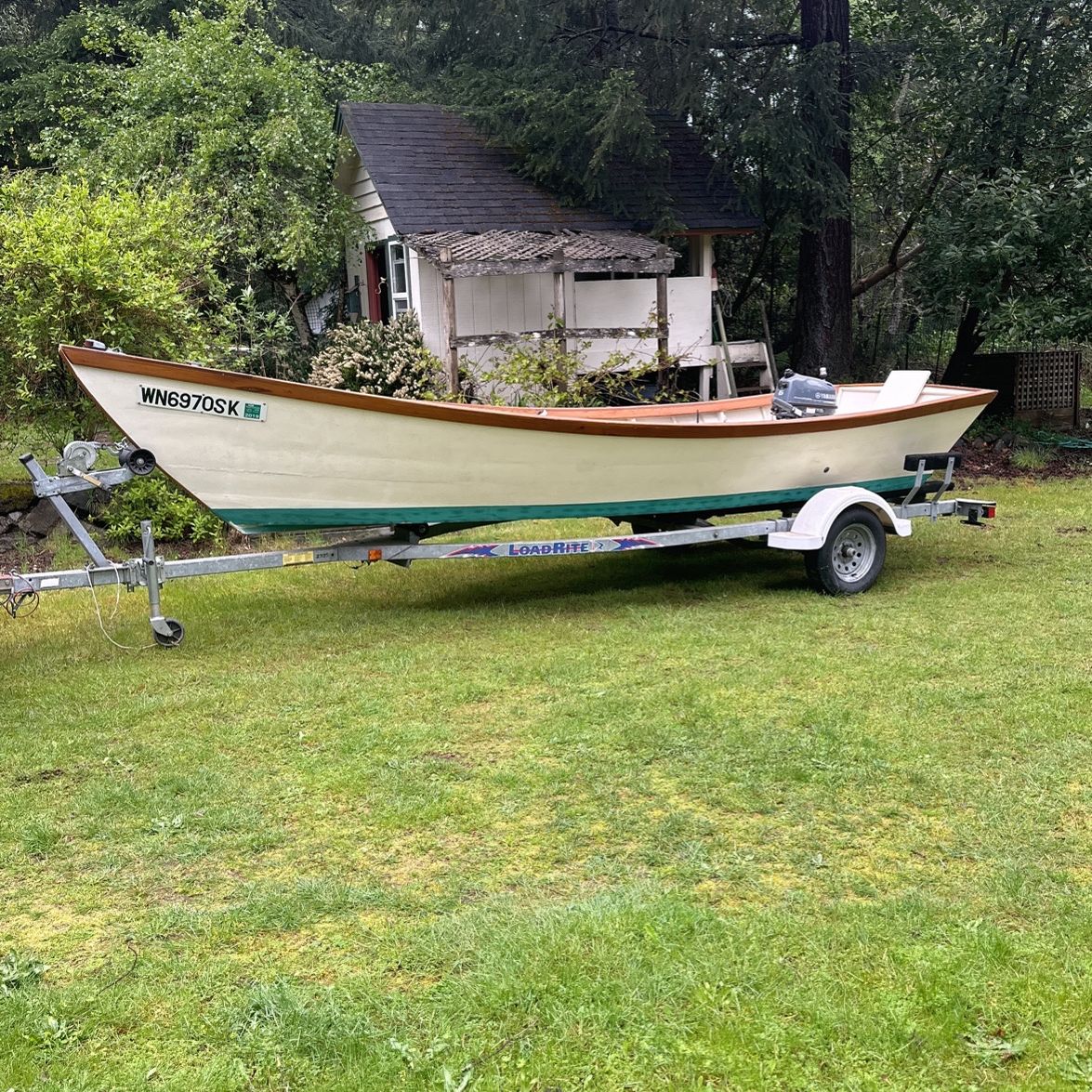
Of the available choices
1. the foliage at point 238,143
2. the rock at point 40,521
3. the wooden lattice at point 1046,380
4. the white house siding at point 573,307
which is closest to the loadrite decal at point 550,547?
the rock at point 40,521

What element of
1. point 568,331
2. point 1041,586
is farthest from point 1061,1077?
point 568,331

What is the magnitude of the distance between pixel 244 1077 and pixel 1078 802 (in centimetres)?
314

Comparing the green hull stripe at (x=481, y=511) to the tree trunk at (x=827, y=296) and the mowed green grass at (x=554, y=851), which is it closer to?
the mowed green grass at (x=554, y=851)

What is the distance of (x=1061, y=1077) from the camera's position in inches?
111

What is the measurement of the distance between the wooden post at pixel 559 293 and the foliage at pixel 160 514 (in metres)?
5.43

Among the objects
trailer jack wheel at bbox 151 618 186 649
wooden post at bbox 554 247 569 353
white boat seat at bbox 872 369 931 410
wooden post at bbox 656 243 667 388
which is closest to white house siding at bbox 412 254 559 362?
wooden post at bbox 554 247 569 353

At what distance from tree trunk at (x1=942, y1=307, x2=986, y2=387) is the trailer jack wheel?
12.0 meters

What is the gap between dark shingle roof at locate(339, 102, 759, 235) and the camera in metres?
14.7

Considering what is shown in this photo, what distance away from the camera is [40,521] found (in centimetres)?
984

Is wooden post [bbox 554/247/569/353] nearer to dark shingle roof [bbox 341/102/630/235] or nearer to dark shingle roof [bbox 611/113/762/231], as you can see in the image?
dark shingle roof [bbox 341/102/630/235]

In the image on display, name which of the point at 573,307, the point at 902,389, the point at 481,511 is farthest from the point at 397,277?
the point at 481,511

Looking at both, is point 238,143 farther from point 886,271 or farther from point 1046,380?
point 1046,380

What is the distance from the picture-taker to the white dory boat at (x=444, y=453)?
6.12 m

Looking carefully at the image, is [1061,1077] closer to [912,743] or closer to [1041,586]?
[912,743]
